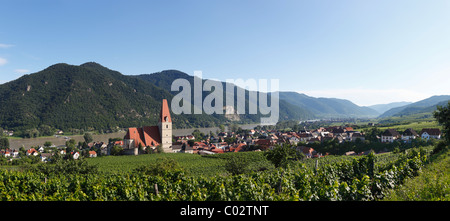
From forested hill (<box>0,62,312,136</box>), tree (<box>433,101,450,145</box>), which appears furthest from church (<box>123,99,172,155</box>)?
forested hill (<box>0,62,312,136</box>)

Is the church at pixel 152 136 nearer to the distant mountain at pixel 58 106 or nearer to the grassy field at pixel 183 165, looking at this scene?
the grassy field at pixel 183 165

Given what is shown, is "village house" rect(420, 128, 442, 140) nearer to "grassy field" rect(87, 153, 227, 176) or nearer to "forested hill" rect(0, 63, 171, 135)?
"grassy field" rect(87, 153, 227, 176)

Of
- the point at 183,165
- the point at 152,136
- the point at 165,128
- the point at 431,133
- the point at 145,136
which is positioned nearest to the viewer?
the point at 183,165

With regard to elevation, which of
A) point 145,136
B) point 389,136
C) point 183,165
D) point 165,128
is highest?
point 165,128

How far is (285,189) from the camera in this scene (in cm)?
958

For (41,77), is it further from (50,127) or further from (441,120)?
(441,120)

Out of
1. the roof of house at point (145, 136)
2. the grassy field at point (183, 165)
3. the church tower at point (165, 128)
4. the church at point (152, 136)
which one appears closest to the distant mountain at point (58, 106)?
the roof of house at point (145, 136)

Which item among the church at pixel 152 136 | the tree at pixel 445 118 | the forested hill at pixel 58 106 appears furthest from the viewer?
the forested hill at pixel 58 106

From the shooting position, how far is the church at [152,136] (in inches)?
2454

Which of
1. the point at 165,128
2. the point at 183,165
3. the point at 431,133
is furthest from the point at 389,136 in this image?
the point at 165,128

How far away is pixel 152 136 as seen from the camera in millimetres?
65750

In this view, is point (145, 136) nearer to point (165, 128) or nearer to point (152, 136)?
point (152, 136)
